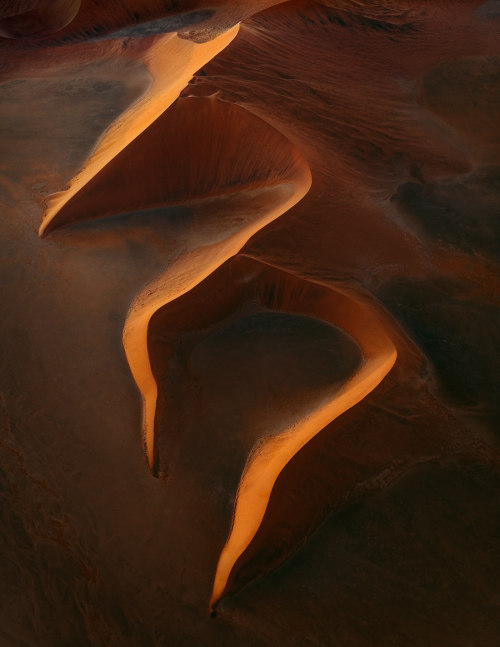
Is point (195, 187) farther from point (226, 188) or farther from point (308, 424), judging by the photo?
point (308, 424)

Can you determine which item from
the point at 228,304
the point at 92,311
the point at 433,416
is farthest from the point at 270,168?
the point at 433,416

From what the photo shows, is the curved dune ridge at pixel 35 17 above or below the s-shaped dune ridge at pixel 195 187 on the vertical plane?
above

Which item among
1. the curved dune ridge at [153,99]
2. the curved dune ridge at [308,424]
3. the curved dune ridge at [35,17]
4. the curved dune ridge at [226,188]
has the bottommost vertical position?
the curved dune ridge at [308,424]

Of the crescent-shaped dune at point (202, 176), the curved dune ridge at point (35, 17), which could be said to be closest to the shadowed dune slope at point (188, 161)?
the crescent-shaped dune at point (202, 176)

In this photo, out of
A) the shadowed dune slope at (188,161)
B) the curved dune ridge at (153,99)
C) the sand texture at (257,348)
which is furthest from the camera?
the curved dune ridge at (153,99)

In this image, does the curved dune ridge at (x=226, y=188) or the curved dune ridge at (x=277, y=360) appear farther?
the curved dune ridge at (x=226, y=188)

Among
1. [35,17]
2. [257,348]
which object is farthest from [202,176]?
[35,17]

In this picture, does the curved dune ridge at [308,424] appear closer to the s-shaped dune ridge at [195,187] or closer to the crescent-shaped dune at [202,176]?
the s-shaped dune ridge at [195,187]

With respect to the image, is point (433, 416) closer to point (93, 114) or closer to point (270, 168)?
point (270, 168)
